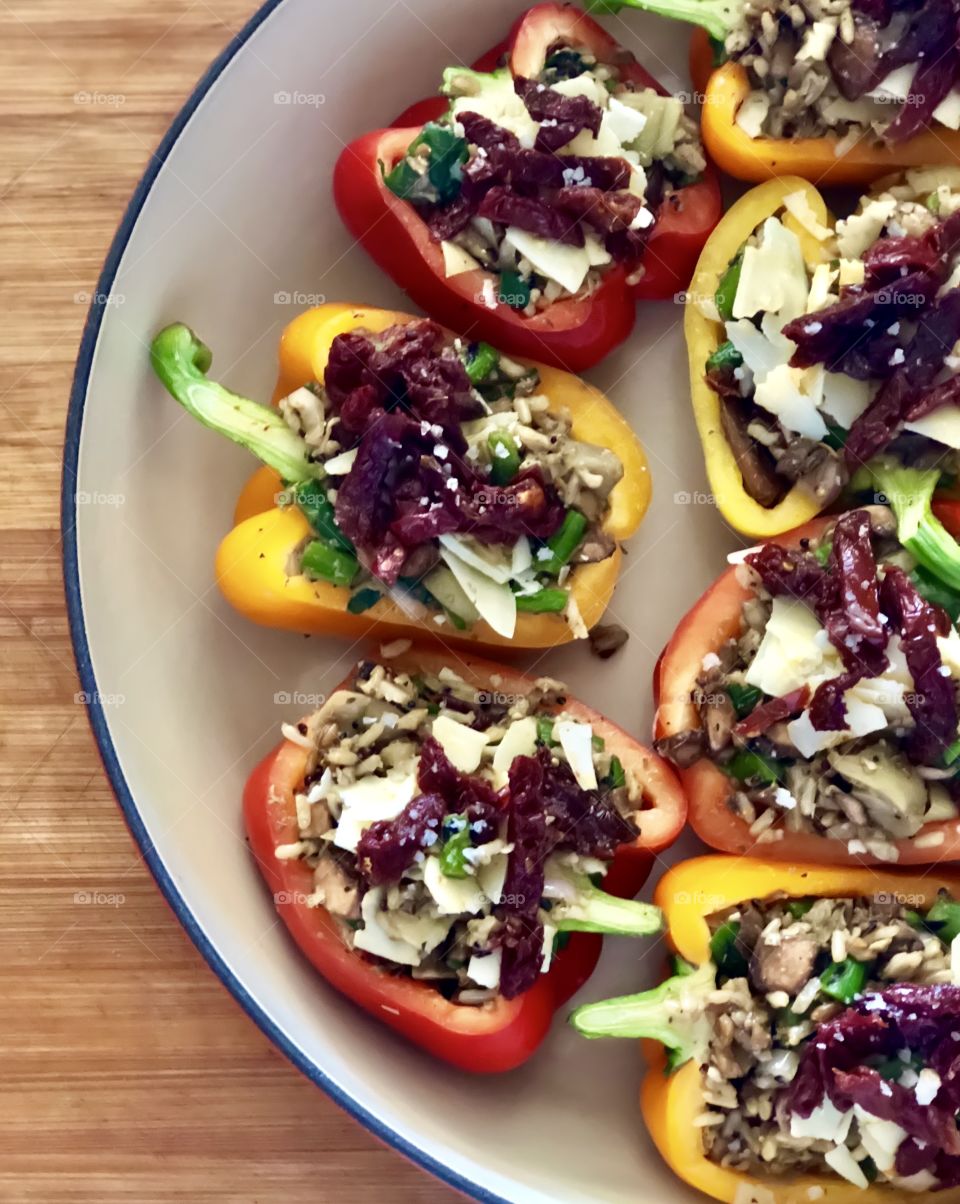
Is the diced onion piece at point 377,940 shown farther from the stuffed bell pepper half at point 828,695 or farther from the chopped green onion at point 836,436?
the chopped green onion at point 836,436

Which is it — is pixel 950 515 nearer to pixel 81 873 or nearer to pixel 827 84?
pixel 827 84

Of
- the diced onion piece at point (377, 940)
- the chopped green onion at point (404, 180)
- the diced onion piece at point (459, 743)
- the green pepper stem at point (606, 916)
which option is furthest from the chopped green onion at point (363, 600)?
the chopped green onion at point (404, 180)

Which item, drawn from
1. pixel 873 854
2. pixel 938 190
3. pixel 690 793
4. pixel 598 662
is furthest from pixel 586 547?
pixel 938 190

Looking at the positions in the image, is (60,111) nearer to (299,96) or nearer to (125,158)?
(125,158)

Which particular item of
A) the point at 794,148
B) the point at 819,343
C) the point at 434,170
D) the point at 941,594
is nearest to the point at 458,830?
the point at 941,594

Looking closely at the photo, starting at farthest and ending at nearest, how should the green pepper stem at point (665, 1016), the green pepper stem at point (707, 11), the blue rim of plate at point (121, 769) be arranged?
the green pepper stem at point (707, 11)
the green pepper stem at point (665, 1016)
the blue rim of plate at point (121, 769)

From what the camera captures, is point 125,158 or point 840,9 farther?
point 125,158
